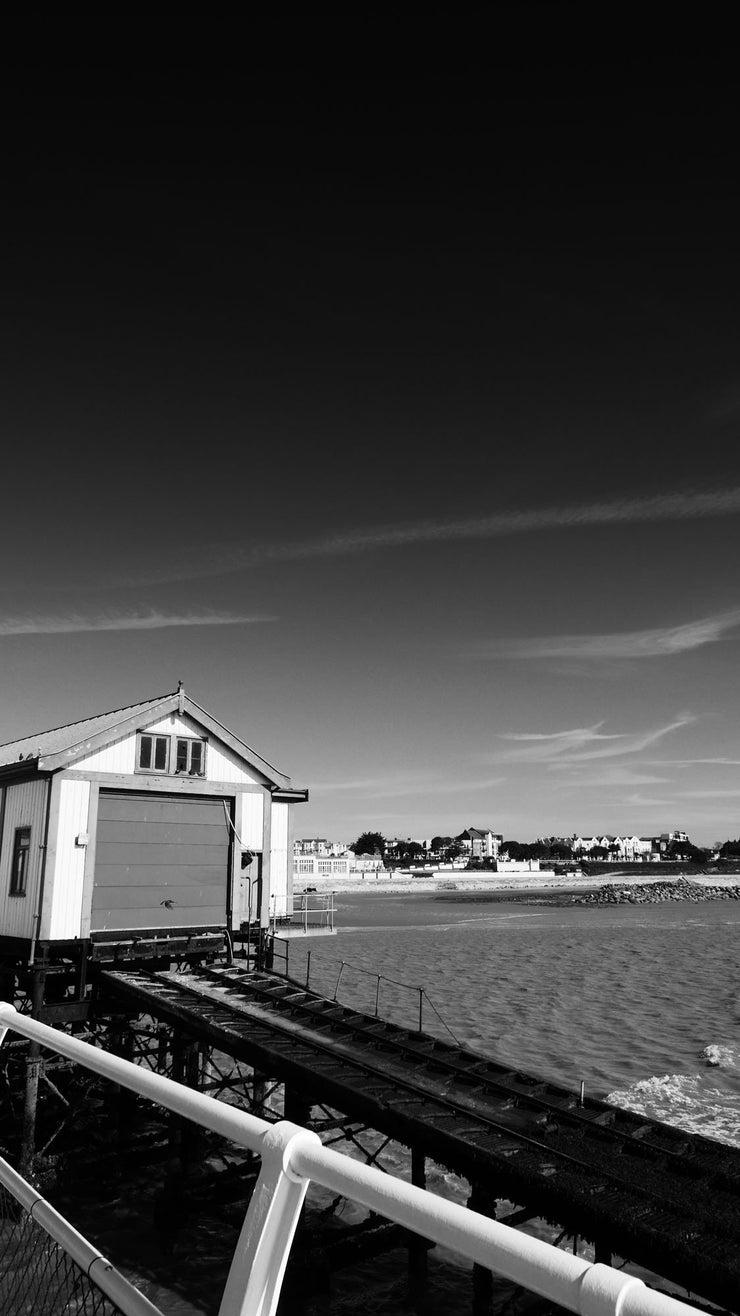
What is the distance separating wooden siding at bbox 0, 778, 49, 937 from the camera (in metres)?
17.5

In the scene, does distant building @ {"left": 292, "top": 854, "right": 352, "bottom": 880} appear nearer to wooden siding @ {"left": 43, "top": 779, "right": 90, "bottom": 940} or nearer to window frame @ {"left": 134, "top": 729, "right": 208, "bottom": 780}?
window frame @ {"left": 134, "top": 729, "right": 208, "bottom": 780}

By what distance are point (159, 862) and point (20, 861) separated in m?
2.90

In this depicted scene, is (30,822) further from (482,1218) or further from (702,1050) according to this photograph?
(702,1050)

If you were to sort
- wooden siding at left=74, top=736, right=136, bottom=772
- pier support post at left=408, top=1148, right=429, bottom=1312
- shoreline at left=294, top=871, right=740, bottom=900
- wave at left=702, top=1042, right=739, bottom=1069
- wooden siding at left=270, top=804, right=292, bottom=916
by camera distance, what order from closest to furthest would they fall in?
pier support post at left=408, top=1148, right=429, bottom=1312
wooden siding at left=74, top=736, right=136, bottom=772
wooden siding at left=270, top=804, right=292, bottom=916
wave at left=702, top=1042, right=739, bottom=1069
shoreline at left=294, top=871, right=740, bottom=900

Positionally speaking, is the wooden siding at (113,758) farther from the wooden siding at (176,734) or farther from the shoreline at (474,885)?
the shoreline at (474,885)

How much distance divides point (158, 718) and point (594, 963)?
36.6 m

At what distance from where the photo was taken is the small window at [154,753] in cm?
1936

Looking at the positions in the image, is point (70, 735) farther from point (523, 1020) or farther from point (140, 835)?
point (523, 1020)

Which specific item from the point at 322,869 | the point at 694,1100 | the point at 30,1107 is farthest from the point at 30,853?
the point at 322,869

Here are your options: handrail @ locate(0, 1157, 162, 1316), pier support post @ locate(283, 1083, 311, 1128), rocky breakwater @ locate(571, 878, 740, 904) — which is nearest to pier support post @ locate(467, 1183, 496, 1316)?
pier support post @ locate(283, 1083, 311, 1128)

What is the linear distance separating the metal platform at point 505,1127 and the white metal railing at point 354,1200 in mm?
6934

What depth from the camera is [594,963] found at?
48031mm

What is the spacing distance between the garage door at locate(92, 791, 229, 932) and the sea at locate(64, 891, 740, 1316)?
18.6ft

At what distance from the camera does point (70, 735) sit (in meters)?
20.4
